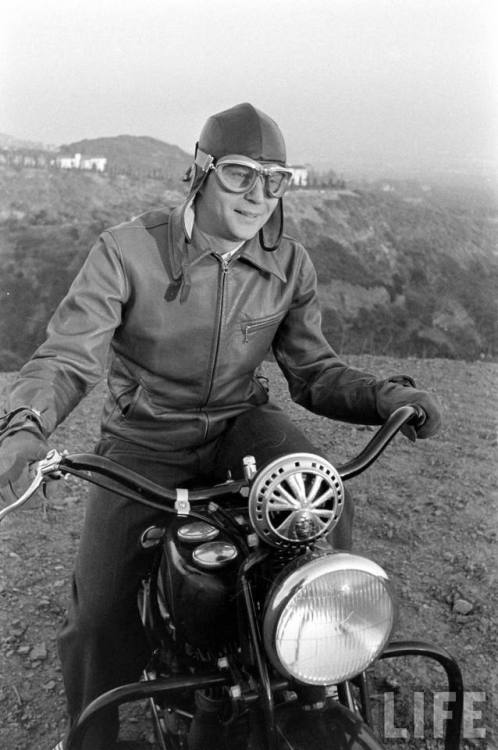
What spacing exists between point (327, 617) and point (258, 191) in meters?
1.05

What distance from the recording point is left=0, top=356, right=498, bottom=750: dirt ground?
245 cm

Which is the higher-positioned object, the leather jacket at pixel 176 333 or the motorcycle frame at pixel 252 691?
the leather jacket at pixel 176 333

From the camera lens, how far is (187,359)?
80.6 inches

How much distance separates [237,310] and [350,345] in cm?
373

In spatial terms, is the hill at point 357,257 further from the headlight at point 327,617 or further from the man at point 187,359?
the headlight at point 327,617

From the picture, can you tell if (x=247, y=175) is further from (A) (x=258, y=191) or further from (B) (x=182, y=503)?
(B) (x=182, y=503)

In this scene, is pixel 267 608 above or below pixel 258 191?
below

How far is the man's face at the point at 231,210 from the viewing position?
191 centimetres

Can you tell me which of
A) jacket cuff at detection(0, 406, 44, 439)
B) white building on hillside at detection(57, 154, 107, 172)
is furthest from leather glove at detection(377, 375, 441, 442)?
white building on hillside at detection(57, 154, 107, 172)

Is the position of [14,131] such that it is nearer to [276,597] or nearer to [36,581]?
[36,581]

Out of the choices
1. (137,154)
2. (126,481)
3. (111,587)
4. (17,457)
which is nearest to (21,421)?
(17,457)

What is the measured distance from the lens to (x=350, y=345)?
18.9 feet

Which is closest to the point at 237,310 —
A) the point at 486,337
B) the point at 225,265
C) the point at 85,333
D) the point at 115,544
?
the point at 225,265

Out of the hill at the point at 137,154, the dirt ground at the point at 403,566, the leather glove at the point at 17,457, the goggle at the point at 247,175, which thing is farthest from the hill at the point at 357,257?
the leather glove at the point at 17,457
